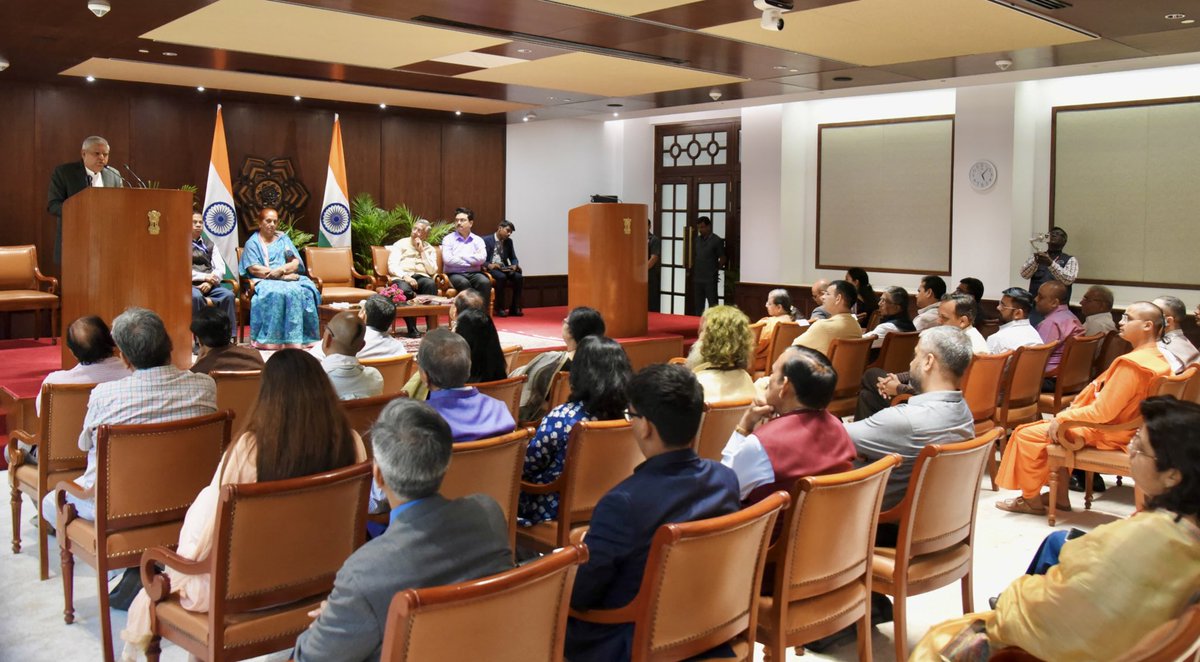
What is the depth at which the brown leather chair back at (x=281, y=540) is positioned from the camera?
8.87 feet

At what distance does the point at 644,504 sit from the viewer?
2.56 meters

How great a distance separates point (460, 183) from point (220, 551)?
1173 cm

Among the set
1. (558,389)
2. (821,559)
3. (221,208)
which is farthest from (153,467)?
(221,208)

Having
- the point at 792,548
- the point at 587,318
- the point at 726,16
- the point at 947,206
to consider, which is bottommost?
the point at 792,548

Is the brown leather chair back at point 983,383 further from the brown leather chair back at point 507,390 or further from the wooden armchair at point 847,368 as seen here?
the brown leather chair back at point 507,390

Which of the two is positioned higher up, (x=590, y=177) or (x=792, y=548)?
(x=590, y=177)

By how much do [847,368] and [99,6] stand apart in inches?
216

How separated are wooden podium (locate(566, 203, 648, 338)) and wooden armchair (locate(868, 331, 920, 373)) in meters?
3.43

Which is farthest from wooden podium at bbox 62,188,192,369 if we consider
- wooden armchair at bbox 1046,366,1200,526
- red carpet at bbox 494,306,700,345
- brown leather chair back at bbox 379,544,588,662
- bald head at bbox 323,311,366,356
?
wooden armchair at bbox 1046,366,1200,526

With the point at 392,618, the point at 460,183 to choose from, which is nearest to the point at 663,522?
the point at 392,618

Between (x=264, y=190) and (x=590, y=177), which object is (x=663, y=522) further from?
(x=590, y=177)

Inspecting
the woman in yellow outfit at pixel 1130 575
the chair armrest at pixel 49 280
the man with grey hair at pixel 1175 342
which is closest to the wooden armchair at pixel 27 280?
the chair armrest at pixel 49 280

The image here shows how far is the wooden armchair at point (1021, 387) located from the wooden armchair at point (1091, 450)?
2.20 feet

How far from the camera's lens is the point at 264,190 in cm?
1220
